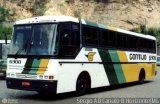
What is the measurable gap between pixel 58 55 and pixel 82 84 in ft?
6.79

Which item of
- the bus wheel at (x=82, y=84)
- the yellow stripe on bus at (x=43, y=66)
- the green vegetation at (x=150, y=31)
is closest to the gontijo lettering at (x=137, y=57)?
the bus wheel at (x=82, y=84)

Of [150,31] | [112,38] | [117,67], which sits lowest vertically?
[117,67]

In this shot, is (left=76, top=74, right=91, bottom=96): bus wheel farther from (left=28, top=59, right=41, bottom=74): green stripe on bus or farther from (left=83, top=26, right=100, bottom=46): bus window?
(left=28, top=59, right=41, bottom=74): green stripe on bus

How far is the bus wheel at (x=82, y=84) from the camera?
15.4m

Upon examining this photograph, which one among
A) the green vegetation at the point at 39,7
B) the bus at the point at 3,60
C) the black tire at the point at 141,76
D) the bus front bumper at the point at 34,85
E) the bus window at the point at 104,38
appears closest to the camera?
the bus front bumper at the point at 34,85

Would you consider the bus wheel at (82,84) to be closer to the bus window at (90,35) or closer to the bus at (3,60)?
the bus window at (90,35)

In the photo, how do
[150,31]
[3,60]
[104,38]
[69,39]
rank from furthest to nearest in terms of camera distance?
[150,31], [3,60], [104,38], [69,39]

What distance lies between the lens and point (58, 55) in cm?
1409

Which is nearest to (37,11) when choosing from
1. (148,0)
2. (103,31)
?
(148,0)

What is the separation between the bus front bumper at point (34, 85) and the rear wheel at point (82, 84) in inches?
67.1

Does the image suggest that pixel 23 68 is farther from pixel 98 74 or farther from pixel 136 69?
pixel 136 69

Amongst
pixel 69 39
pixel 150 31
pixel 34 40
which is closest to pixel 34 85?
pixel 34 40

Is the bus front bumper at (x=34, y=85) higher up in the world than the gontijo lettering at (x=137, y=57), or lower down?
lower down

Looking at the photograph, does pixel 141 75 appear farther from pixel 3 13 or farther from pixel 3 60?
pixel 3 13
